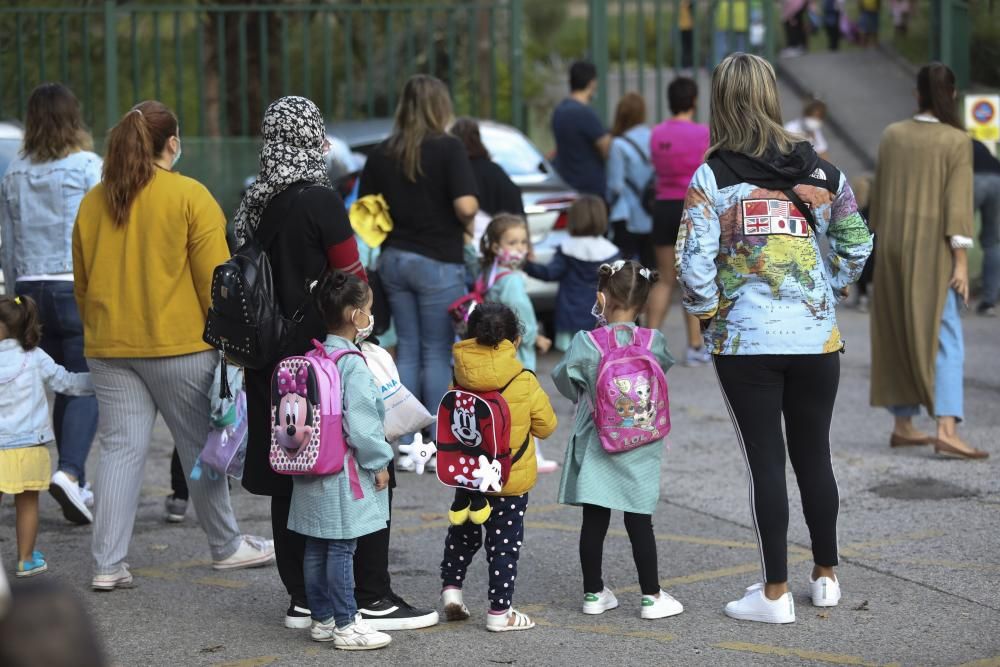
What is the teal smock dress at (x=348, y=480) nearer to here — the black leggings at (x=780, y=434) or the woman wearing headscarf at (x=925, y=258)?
the black leggings at (x=780, y=434)

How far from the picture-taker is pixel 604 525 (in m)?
5.13

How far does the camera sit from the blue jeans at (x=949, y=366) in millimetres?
7535

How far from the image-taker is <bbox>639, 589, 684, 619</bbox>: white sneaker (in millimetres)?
5066

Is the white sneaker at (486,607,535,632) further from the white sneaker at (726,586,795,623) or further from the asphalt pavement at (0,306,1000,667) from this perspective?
the white sneaker at (726,586,795,623)

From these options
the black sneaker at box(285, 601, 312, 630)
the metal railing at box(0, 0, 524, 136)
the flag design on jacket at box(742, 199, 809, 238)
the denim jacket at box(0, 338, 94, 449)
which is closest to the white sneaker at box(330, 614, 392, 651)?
the black sneaker at box(285, 601, 312, 630)

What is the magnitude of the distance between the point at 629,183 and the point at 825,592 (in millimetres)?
5971

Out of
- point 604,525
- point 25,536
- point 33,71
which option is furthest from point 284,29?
point 604,525

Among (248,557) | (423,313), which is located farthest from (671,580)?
(423,313)

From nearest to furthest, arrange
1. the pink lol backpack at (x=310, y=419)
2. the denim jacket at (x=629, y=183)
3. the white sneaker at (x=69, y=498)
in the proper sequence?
the pink lol backpack at (x=310, y=419), the white sneaker at (x=69, y=498), the denim jacket at (x=629, y=183)

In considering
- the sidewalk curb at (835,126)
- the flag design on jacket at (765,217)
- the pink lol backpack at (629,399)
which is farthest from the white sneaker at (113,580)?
the sidewalk curb at (835,126)

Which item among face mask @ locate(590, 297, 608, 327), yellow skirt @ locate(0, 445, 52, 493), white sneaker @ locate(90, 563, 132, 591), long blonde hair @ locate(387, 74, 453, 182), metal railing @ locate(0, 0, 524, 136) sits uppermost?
metal railing @ locate(0, 0, 524, 136)

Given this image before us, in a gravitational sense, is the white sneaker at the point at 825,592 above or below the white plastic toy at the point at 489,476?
below

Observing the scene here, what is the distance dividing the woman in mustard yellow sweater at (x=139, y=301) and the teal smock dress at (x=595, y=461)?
4.56ft

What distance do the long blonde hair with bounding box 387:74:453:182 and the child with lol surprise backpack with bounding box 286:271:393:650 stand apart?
7.75 feet
